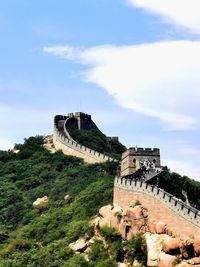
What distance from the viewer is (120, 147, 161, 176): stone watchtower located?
8325 cm

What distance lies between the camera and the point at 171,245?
2286 inches

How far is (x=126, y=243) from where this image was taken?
64.0m

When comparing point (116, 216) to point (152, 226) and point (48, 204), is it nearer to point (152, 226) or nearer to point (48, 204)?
point (152, 226)

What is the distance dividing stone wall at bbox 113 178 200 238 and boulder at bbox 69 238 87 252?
380cm

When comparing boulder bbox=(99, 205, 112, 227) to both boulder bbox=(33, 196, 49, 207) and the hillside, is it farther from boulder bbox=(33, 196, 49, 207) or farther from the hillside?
boulder bbox=(33, 196, 49, 207)

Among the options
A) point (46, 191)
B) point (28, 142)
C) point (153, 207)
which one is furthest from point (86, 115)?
point (153, 207)

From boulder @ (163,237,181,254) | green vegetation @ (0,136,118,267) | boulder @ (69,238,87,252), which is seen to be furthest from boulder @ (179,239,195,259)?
boulder @ (69,238,87,252)

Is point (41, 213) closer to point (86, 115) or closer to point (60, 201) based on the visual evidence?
point (60, 201)

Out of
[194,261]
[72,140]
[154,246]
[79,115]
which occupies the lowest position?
[194,261]

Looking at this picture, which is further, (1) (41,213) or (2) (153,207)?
(1) (41,213)

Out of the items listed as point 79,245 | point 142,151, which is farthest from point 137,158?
point 79,245

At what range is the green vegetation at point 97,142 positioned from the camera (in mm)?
104812

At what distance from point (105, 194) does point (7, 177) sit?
25.5 meters

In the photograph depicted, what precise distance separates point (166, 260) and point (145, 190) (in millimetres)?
9786
